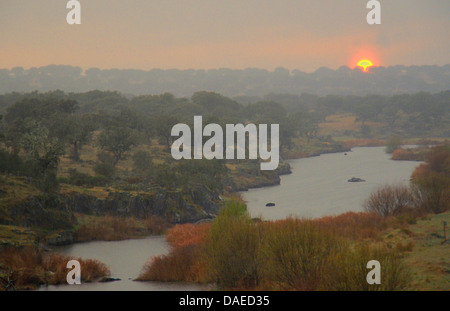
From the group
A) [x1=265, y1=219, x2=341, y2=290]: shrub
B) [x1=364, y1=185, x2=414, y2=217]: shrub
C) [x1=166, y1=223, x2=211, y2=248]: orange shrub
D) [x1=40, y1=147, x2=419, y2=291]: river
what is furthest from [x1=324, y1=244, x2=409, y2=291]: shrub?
[x1=364, y1=185, x2=414, y2=217]: shrub

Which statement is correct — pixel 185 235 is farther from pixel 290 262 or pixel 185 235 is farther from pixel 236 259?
pixel 290 262

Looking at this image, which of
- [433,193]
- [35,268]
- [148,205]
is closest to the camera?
[35,268]

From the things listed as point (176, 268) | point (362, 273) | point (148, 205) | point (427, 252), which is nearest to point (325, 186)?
point (148, 205)

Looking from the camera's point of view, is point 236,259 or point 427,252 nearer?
point 236,259

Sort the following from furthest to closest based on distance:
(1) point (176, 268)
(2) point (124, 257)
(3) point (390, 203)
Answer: (3) point (390, 203), (2) point (124, 257), (1) point (176, 268)

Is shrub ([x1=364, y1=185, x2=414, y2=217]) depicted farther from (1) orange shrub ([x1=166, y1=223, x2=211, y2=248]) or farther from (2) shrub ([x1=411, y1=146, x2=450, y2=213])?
(1) orange shrub ([x1=166, y1=223, x2=211, y2=248])

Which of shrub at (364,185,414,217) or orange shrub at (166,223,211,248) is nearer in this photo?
orange shrub at (166,223,211,248)
